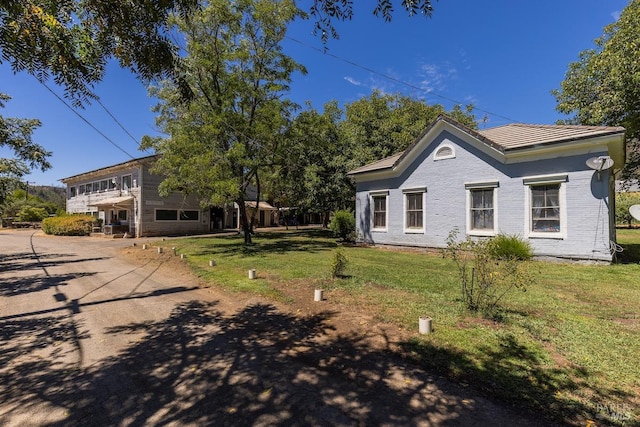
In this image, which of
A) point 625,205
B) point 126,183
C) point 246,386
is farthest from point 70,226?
point 625,205

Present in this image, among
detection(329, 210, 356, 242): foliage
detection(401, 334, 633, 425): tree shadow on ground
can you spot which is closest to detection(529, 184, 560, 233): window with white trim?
detection(401, 334, 633, 425): tree shadow on ground

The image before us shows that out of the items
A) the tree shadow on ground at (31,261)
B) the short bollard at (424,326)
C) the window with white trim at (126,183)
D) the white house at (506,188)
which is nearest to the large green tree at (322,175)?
the white house at (506,188)

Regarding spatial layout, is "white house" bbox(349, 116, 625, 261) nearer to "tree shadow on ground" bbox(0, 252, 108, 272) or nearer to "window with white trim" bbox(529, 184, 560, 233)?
"window with white trim" bbox(529, 184, 560, 233)

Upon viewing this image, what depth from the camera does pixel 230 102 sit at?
15.0m

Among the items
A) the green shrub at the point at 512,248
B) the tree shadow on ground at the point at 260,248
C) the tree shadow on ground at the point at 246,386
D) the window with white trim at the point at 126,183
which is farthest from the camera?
the window with white trim at the point at 126,183

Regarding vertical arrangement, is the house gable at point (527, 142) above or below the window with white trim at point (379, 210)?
above

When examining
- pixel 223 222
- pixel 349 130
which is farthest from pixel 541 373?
pixel 223 222

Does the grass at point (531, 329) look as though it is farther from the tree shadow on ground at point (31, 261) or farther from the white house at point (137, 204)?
the white house at point (137, 204)

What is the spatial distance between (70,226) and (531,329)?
3386 centimetres

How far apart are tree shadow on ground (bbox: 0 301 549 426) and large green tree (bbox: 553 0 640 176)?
16.3 meters

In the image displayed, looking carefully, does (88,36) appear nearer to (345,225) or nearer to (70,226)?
(345,225)

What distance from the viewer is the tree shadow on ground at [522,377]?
9.61ft

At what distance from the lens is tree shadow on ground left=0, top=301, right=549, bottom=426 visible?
2.87 m

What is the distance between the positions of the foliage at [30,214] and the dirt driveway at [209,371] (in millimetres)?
46617
